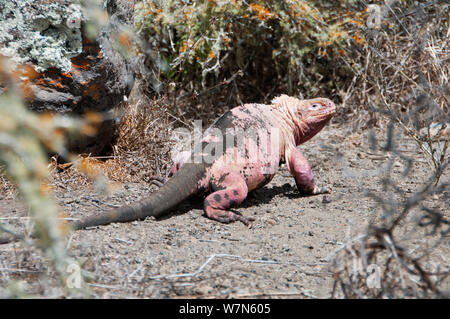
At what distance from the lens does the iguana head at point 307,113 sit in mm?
5031

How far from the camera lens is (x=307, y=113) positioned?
5.04 metres

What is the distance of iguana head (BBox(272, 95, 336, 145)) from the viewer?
5031 millimetres

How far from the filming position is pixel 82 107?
4562mm

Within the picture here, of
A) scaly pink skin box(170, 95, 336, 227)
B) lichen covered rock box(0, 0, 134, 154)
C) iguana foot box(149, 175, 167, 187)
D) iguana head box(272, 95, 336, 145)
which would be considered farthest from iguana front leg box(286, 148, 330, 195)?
lichen covered rock box(0, 0, 134, 154)

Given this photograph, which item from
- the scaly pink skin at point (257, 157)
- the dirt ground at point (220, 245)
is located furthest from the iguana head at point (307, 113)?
the dirt ground at point (220, 245)

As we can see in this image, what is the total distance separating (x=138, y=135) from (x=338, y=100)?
11.8ft

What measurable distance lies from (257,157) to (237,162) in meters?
0.22

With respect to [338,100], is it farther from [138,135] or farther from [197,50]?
[138,135]

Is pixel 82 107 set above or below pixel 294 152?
above

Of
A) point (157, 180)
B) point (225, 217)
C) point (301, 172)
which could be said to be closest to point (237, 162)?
point (225, 217)

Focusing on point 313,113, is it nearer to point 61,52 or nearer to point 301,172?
point 301,172

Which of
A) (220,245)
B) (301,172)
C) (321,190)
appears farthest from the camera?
(321,190)
